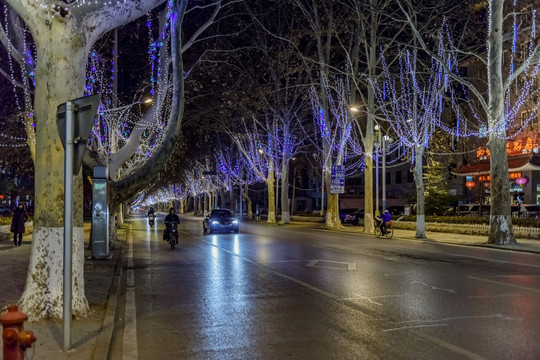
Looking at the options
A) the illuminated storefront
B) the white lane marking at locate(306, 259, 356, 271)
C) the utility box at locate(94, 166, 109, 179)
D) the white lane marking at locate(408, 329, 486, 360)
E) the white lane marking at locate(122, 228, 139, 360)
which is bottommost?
the white lane marking at locate(122, 228, 139, 360)

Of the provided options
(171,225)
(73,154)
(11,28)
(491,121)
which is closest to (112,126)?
(171,225)

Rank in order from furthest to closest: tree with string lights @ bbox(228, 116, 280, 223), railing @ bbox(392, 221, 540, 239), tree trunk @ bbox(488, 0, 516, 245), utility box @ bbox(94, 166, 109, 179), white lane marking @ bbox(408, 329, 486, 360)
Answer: tree with string lights @ bbox(228, 116, 280, 223), railing @ bbox(392, 221, 540, 239), tree trunk @ bbox(488, 0, 516, 245), utility box @ bbox(94, 166, 109, 179), white lane marking @ bbox(408, 329, 486, 360)

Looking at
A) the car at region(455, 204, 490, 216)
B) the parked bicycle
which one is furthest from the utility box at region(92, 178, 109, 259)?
the car at region(455, 204, 490, 216)

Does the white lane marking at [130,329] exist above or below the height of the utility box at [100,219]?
below

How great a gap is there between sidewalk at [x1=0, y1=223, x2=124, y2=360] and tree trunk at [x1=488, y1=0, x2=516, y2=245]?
15.3 m

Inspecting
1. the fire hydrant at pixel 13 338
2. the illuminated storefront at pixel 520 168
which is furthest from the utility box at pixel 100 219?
the illuminated storefront at pixel 520 168

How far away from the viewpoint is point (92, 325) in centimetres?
711

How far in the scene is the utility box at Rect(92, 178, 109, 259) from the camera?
1619cm

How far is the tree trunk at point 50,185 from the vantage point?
23.5ft

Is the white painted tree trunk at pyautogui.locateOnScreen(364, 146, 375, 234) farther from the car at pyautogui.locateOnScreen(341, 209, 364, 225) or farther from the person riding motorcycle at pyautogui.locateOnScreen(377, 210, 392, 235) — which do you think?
the car at pyautogui.locateOnScreen(341, 209, 364, 225)

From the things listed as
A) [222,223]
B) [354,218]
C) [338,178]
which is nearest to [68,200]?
[222,223]

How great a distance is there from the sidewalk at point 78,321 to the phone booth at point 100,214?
74cm

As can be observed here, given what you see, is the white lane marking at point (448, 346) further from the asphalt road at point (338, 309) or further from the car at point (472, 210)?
the car at point (472, 210)

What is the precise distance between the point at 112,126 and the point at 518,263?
19.3 metres
